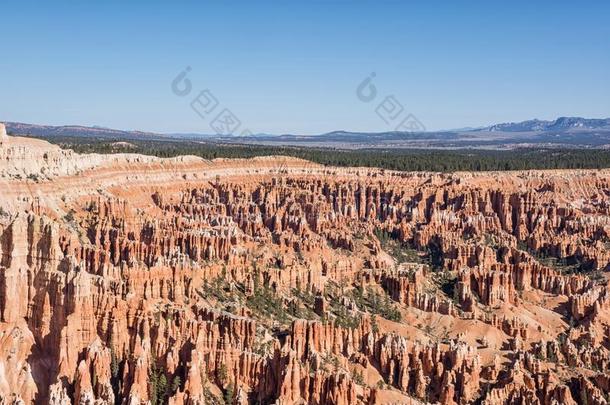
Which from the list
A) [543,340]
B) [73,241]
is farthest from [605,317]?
[73,241]

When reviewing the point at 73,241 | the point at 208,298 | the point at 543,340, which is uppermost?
the point at 73,241

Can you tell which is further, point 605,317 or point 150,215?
point 150,215

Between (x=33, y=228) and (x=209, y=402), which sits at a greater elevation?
(x=33, y=228)

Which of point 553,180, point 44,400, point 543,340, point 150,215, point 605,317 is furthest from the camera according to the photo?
point 553,180

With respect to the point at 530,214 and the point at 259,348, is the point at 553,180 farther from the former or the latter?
the point at 259,348

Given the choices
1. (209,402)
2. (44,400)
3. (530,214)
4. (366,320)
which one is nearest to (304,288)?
(366,320)

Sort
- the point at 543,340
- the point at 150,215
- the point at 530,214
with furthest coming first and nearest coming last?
the point at 530,214 < the point at 150,215 < the point at 543,340
